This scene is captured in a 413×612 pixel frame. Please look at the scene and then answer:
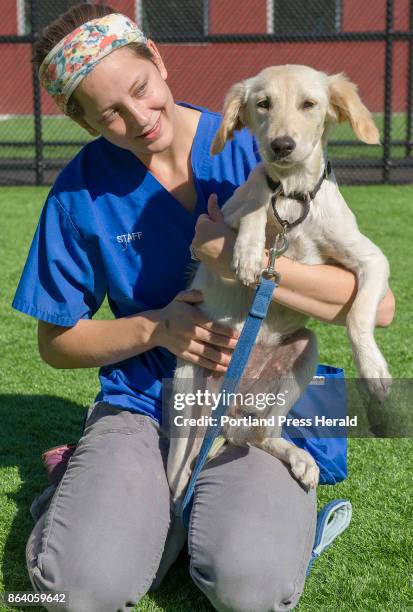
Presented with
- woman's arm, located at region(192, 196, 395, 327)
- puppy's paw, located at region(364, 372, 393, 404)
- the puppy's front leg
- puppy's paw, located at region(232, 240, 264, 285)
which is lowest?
the puppy's front leg

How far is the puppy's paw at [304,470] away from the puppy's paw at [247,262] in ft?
1.78

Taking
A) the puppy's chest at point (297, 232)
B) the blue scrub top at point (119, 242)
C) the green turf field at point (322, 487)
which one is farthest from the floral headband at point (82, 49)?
the green turf field at point (322, 487)

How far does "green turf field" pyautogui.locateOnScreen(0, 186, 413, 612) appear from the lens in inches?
85.7

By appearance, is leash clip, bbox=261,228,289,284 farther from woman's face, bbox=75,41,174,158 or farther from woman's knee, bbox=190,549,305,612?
woman's knee, bbox=190,549,305,612

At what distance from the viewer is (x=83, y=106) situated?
2.37 metres

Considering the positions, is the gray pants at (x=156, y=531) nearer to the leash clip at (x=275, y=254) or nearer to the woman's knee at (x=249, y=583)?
the woman's knee at (x=249, y=583)

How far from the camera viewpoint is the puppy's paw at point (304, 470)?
2.34 m

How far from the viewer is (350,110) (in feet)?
7.50

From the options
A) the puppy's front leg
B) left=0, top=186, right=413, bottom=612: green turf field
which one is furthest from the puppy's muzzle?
left=0, top=186, right=413, bottom=612: green turf field

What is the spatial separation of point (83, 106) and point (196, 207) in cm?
44

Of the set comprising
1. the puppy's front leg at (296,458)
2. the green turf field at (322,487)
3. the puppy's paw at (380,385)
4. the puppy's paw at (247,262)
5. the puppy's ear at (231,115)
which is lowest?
the green turf field at (322,487)

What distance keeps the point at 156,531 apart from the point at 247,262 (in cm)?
74

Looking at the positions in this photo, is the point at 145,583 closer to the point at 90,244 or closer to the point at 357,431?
the point at 90,244

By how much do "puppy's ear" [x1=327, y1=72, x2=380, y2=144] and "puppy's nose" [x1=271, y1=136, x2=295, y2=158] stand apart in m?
0.22
